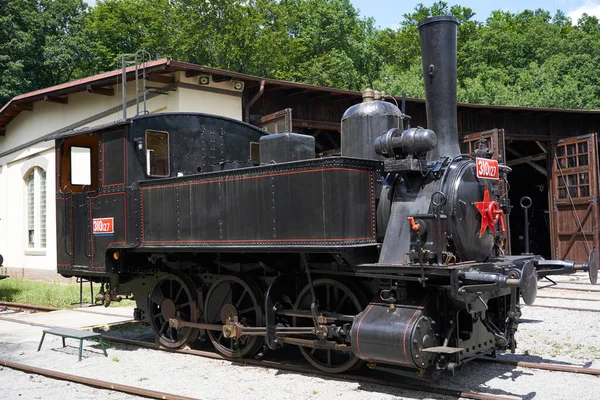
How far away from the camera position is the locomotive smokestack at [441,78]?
19.6 ft

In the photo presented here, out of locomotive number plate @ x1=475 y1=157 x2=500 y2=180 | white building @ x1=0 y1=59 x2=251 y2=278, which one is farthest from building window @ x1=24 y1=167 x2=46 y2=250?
locomotive number plate @ x1=475 y1=157 x2=500 y2=180

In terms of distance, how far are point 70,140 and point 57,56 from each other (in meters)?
22.0

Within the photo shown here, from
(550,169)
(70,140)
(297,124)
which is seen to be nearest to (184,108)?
(297,124)

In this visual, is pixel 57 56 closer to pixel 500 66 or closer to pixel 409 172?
pixel 500 66

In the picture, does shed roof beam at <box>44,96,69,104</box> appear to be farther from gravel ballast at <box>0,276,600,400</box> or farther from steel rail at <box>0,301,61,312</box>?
gravel ballast at <box>0,276,600,400</box>

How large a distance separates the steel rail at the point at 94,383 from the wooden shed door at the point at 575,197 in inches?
550

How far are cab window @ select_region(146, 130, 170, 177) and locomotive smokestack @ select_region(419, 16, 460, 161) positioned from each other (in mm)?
3486

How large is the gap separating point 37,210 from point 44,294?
4333 mm

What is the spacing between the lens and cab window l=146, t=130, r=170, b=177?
25.3 feet

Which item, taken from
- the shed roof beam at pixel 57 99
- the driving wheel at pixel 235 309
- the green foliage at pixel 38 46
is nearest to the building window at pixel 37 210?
the shed roof beam at pixel 57 99

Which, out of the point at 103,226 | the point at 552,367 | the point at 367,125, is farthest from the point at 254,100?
the point at 552,367

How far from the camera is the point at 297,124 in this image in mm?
14203

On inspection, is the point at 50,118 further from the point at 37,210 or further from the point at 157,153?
the point at 157,153

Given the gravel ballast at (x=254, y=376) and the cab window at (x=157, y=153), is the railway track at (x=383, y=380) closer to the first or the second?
the gravel ballast at (x=254, y=376)
